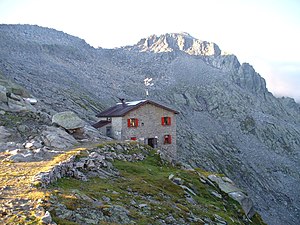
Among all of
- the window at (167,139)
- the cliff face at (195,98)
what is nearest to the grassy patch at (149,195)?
the window at (167,139)

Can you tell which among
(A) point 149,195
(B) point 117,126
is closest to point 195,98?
(B) point 117,126

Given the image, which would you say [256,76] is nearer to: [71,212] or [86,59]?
[86,59]

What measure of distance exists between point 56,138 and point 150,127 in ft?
60.6

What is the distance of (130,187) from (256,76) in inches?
6505

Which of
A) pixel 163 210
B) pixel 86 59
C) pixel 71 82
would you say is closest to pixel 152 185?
pixel 163 210

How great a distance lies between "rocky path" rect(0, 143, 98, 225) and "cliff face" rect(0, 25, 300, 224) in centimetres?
3406

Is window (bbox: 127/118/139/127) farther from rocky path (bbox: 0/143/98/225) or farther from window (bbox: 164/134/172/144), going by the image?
rocky path (bbox: 0/143/98/225)

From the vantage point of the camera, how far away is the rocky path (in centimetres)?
1109

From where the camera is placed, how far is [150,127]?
1812 inches

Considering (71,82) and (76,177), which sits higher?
(71,82)

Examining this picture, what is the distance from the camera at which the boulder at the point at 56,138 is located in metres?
28.9

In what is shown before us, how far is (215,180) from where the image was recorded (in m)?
32.2

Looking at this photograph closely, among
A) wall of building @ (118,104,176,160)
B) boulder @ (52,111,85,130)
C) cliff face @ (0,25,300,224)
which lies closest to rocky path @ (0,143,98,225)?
→ boulder @ (52,111,85,130)

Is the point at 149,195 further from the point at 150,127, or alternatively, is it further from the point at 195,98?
the point at 195,98
